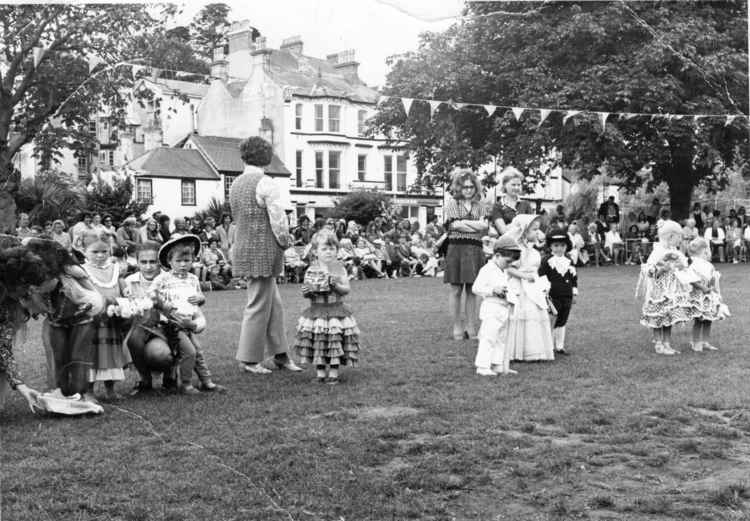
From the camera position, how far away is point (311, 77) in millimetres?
24375

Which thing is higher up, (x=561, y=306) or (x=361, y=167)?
(x=361, y=167)

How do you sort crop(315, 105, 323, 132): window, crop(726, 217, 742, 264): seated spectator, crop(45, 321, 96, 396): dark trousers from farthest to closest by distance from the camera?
crop(726, 217, 742, 264): seated spectator, crop(315, 105, 323, 132): window, crop(45, 321, 96, 396): dark trousers

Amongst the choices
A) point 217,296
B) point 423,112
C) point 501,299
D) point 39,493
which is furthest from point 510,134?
point 39,493

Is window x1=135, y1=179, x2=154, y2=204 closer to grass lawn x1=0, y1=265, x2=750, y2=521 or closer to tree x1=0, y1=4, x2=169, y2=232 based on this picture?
tree x1=0, y1=4, x2=169, y2=232

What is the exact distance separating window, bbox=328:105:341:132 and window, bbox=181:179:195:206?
466cm

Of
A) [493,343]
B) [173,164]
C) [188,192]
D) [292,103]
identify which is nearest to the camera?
[493,343]

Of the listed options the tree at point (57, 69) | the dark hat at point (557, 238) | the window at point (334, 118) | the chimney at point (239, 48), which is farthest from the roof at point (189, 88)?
the dark hat at point (557, 238)

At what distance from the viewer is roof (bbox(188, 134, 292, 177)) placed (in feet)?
83.2

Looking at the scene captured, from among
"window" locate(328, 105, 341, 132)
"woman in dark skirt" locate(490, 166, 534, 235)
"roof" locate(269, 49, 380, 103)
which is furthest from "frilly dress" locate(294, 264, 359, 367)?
"window" locate(328, 105, 341, 132)

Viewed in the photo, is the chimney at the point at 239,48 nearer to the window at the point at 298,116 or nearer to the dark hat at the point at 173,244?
the window at the point at 298,116

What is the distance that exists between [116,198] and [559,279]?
20.8m

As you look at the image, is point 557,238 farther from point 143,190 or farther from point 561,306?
point 143,190

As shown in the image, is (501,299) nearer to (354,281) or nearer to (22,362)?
(22,362)

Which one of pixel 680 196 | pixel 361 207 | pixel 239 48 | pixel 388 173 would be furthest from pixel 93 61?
pixel 388 173
